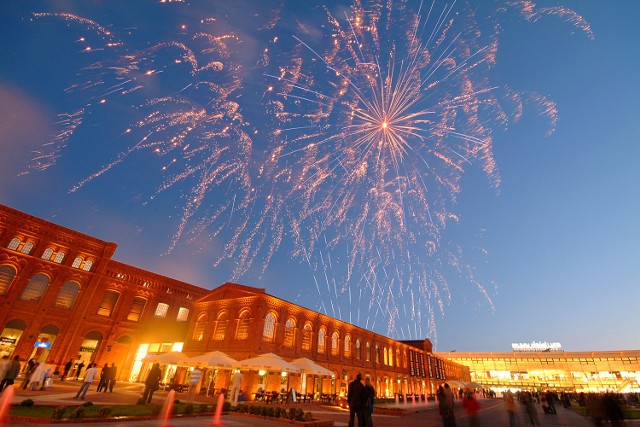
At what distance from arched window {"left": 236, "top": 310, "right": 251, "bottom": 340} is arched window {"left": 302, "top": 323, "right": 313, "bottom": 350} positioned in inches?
240

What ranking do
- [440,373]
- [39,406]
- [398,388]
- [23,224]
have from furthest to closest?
1. [440,373]
2. [398,388]
3. [23,224]
4. [39,406]

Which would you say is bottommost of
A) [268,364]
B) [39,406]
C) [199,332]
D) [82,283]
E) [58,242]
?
[39,406]

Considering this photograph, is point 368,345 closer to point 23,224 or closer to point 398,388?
point 398,388

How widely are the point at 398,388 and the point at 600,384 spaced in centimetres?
6800

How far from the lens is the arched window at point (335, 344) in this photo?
113 ft

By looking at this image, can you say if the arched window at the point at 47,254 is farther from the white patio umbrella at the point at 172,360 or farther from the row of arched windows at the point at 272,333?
the white patio umbrella at the point at 172,360

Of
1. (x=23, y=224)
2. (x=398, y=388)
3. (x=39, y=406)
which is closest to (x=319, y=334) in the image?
(x=398, y=388)

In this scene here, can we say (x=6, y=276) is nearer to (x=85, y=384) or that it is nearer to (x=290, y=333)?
(x=85, y=384)

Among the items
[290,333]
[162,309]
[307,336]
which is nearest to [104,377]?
[290,333]

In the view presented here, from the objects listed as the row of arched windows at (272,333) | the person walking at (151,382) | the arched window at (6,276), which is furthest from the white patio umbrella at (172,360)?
the arched window at (6,276)

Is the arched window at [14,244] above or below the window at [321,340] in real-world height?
above

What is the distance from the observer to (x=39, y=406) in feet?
37.2

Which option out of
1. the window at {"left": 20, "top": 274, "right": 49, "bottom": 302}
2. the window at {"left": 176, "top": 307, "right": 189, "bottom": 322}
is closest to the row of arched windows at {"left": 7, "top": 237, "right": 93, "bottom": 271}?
the window at {"left": 20, "top": 274, "right": 49, "bottom": 302}

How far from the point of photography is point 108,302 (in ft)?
115
